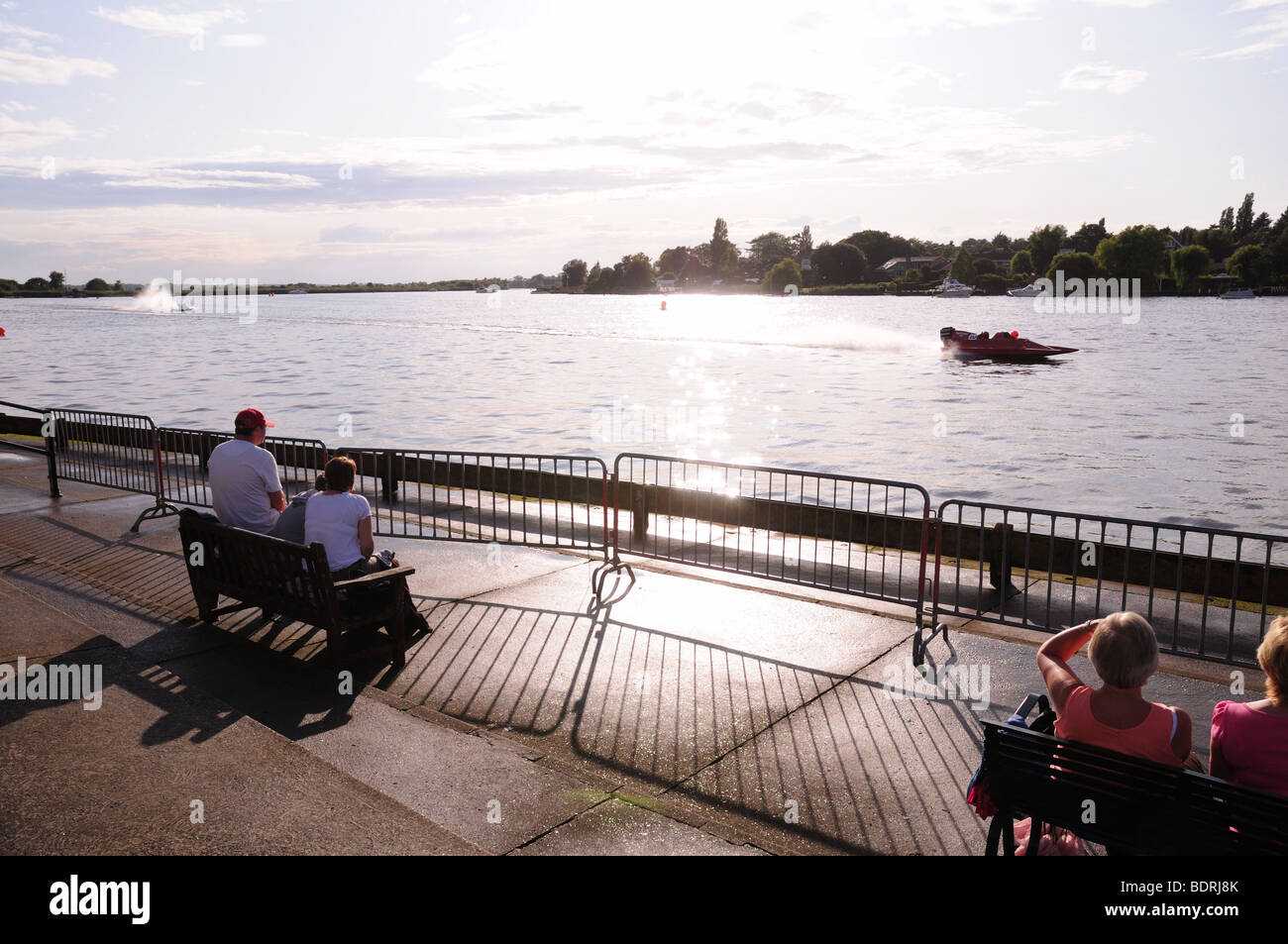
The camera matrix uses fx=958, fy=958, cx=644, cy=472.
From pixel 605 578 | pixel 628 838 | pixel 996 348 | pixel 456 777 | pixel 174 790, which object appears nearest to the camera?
pixel 628 838

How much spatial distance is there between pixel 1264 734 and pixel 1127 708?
0.47m

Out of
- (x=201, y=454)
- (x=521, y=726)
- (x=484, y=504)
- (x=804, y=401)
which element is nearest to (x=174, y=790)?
(x=521, y=726)

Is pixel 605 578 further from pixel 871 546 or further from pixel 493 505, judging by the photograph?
pixel 871 546

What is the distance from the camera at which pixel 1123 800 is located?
146 inches

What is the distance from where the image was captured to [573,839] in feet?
15.3

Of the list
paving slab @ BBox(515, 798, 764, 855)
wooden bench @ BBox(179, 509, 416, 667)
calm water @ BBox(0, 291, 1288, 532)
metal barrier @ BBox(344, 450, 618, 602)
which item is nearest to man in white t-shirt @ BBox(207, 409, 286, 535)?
wooden bench @ BBox(179, 509, 416, 667)

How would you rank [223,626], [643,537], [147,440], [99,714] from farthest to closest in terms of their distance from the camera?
[147,440] < [643,537] < [223,626] < [99,714]

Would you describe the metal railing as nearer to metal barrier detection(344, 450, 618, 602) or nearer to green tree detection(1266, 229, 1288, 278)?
metal barrier detection(344, 450, 618, 602)

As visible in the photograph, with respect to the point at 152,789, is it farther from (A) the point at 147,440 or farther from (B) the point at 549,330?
(B) the point at 549,330

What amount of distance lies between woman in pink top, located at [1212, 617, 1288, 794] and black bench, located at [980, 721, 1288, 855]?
0.24 m

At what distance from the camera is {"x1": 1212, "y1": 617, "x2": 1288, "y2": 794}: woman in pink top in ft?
11.8
